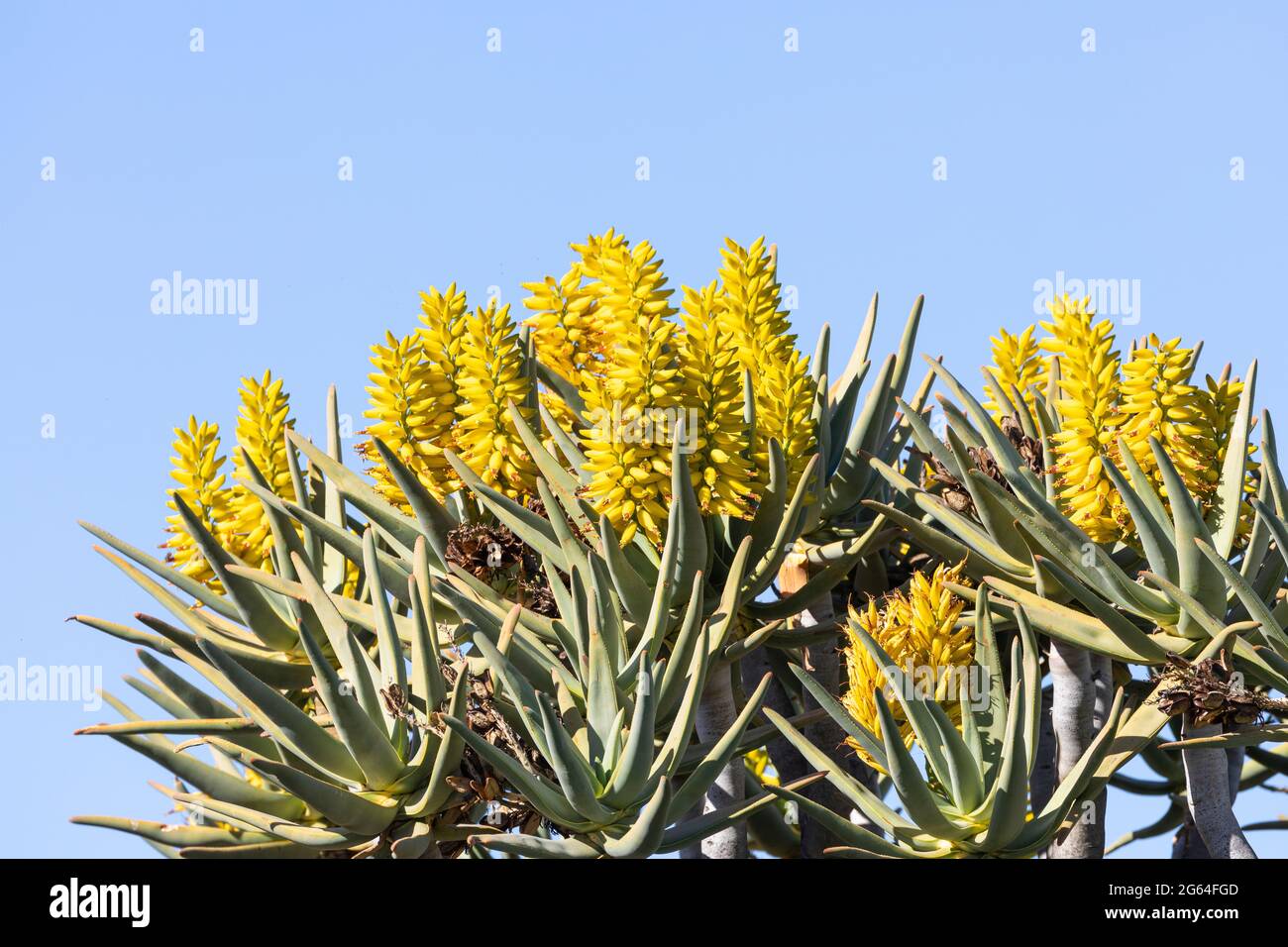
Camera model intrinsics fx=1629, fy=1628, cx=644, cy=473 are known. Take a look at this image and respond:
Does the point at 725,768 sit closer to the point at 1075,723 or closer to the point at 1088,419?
the point at 1075,723

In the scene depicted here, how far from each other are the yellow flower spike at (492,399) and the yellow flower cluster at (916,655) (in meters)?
1.44

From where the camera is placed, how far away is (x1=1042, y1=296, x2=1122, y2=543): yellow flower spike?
237 inches

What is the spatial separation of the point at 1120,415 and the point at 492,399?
2.31 m

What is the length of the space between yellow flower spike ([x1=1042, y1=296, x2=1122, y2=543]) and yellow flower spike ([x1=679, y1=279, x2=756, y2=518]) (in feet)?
4.16

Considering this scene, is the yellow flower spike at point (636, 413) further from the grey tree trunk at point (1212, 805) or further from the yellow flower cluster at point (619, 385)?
the grey tree trunk at point (1212, 805)

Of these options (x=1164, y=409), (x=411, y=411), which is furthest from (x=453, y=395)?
(x=1164, y=409)

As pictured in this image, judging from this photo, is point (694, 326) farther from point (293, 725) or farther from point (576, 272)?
point (293, 725)

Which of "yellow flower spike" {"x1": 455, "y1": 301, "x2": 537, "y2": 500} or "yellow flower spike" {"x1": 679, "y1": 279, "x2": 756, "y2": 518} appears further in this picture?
"yellow flower spike" {"x1": 455, "y1": 301, "x2": 537, "y2": 500}

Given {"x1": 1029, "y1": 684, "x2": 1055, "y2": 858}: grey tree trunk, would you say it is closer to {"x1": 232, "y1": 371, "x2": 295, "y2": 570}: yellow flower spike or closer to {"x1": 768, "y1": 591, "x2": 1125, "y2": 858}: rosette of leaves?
{"x1": 768, "y1": 591, "x2": 1125, "y2": 858}: rosette of leaves

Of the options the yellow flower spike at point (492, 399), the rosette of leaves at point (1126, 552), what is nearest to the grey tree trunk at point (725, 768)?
the rosette of leaves at point (1126, 552)

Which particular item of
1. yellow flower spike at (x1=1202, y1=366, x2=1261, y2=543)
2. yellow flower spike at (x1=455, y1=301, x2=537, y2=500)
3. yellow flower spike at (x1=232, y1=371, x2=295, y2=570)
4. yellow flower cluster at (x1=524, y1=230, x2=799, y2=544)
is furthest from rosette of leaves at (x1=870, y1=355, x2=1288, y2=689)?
yellow flower spike at (x1=232, y1=371, x2=295, y2=570)

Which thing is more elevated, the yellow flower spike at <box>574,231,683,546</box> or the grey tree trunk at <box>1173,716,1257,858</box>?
the yellow flower spike at <box>574,231,683,546</box>

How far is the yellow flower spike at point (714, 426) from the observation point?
5625mm
